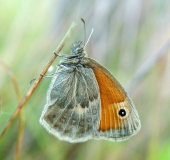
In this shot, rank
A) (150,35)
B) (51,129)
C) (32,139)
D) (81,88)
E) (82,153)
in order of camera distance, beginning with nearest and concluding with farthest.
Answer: (51,129)
(81,88)
(32,139)
(82,153)
(150,35)

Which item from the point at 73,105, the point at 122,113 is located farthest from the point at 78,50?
the point at 122,113

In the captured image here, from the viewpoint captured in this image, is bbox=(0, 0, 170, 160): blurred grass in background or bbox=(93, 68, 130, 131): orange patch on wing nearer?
bbox=(93, 68, 130, 131): orange patch on wing

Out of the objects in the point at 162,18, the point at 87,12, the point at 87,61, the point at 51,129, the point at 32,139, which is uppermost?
the point at 162,18

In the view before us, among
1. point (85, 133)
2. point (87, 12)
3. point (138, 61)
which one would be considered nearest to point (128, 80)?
point (138, 61)

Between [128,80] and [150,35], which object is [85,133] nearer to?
[128,80]

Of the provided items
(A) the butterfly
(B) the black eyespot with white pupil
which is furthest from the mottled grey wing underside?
(B) the black eyespot with white pupil

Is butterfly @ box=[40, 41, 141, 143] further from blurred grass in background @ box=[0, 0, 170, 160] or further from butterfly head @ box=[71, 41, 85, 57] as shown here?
blurred grass in background @ box=[0, 0, 170, 160]
